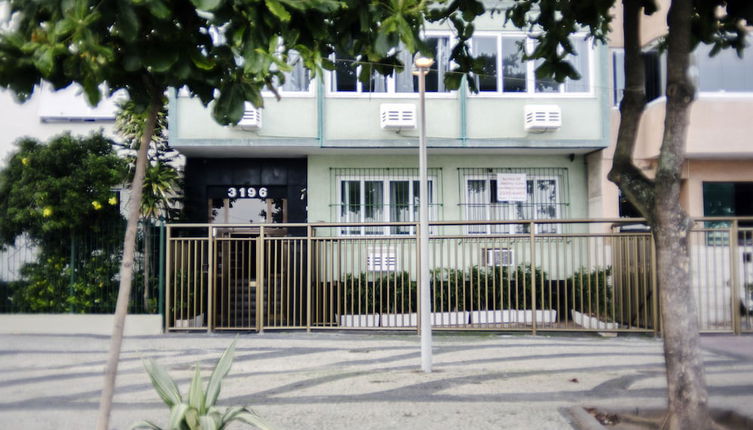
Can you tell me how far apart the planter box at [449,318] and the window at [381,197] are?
10.9 feet

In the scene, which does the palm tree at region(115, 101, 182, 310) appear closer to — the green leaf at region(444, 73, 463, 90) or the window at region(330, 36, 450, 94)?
the window at region(330, 36, 450, 94)

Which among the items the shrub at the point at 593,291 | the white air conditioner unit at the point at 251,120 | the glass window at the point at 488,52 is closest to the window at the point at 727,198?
the shrub at the point at 593,291

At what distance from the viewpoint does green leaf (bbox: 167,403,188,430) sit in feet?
13.1

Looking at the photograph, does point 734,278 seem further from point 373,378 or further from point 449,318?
point 373,378

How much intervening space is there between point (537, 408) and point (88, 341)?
7.71 m

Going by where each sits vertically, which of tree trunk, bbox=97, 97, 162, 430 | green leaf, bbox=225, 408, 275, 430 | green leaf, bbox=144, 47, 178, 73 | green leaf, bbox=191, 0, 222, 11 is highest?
green leaf, bbox=191, 0, 222, 11

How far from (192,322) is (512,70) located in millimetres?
8663

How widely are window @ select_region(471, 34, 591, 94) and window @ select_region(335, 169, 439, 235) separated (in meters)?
2.41

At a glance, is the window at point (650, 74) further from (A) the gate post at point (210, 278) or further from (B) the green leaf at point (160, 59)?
(B) the green leaf at point (160, 59)

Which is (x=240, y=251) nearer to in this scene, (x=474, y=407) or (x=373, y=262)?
(x=373, y=262)

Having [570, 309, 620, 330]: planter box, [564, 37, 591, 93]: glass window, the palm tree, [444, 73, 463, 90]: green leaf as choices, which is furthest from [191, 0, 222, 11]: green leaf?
[564, 37, 591, 93]: glass window

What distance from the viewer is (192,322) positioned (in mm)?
12070

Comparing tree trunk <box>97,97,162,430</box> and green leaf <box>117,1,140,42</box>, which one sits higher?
green leaf <box>117,1,140,42</box>

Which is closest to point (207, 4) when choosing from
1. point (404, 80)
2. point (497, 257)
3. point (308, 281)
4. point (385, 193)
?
point (308, 281)
